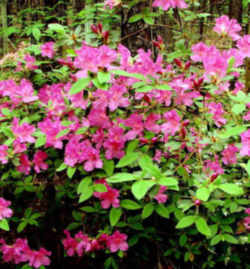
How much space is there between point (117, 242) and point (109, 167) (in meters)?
0.46

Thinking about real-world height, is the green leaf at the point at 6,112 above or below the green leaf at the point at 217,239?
above

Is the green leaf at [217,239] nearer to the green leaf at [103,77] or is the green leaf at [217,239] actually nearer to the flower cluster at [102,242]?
the flower cluster at [102,242]

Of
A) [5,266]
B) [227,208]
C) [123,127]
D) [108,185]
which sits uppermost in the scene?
[123,127]

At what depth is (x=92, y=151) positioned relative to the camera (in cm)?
144

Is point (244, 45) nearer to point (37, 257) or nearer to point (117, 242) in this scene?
point (117, 242)

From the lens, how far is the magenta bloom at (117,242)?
1679 mm

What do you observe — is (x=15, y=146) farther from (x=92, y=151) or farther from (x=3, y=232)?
(x=3, y=232)

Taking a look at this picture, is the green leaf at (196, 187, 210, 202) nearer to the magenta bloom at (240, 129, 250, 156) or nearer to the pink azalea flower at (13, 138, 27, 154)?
the magenta bloom at (240, 129, 250, 156)

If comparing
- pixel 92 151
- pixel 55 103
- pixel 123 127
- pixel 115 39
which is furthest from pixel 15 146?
pixel 115 39

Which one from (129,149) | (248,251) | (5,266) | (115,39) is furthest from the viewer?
(5,266)

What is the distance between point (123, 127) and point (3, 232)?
3.84 feet

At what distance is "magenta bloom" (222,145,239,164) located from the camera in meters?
1.54

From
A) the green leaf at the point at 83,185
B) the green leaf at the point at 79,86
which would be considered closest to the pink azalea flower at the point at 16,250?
the green leaf at the point at 83,185

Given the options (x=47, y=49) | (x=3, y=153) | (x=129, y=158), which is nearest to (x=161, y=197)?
(x=129, y=158)
